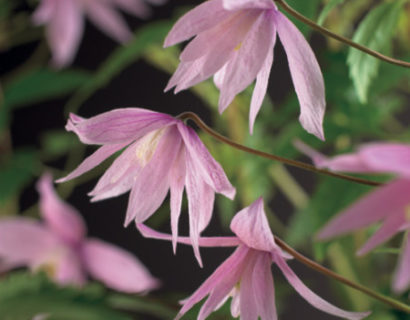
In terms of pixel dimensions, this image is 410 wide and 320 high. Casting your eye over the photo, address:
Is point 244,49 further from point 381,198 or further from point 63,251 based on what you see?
point 63,251

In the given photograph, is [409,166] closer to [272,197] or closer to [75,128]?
[75,128]

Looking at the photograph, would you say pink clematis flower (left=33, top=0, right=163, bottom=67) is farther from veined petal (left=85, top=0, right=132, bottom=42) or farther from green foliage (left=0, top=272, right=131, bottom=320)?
green foliage (left=0, top=272, right=131, bottom=320)

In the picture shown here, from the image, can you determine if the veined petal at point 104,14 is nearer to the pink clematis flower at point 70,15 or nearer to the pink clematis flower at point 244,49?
the pink clematis flower at point 70,15

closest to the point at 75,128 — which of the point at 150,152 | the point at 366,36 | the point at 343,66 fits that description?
the point at 150,152

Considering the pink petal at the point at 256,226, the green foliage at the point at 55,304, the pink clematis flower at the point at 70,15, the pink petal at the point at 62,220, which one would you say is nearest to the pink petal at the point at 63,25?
the pink clematis flower at the point at 70,15

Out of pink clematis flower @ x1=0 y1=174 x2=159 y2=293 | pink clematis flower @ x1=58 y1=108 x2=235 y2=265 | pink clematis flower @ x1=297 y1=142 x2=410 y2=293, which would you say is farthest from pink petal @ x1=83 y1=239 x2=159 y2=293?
pink clematis flower @ x1=297 y1=142 x2=410 y2=293
